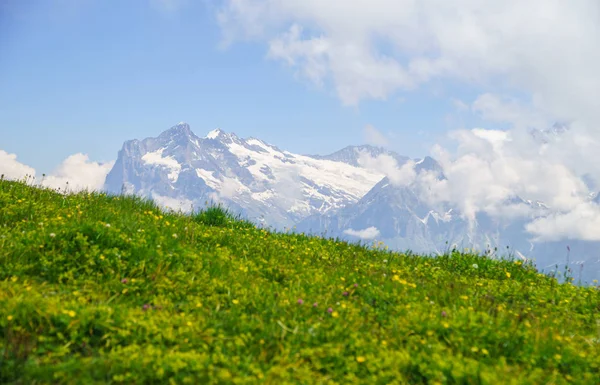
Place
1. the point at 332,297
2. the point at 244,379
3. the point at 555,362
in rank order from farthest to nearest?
the point at 332,297 < the point at 555,362 < the point at 244,379

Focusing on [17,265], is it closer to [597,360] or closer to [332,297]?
[332,297]

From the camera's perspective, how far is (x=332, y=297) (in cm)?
770

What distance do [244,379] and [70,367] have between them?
5.97ft

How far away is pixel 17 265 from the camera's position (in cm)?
788

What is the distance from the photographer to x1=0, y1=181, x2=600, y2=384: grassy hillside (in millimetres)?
5430

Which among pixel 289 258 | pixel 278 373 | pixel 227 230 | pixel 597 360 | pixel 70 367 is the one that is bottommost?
pixel 70 367

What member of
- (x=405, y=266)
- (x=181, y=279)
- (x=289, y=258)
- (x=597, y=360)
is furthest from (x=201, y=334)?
(x=405, y=266)

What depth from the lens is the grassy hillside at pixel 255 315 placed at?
214 inches

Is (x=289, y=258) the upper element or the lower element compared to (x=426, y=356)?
upper

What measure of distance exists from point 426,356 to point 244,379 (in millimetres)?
2070

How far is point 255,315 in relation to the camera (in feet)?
22.2

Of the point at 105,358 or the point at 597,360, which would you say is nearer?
the point at 105,358

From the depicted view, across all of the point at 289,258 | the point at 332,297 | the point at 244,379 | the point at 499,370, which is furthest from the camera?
the point at 289,258

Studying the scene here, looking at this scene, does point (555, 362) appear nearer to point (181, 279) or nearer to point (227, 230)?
point (181, 279)
